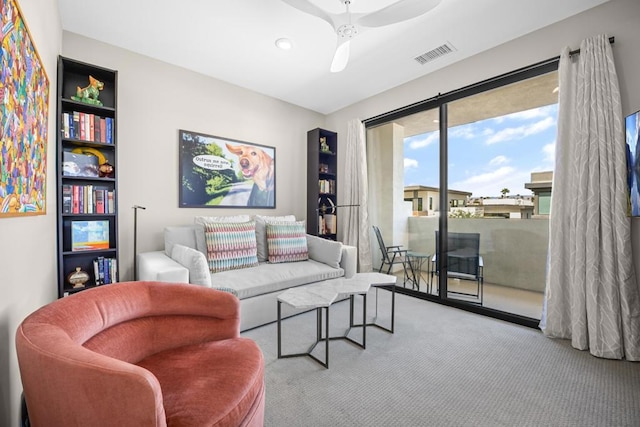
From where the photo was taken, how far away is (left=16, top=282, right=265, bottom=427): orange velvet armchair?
0.66 m

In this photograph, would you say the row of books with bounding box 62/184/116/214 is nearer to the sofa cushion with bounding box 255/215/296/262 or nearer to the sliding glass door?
the sofa cushion with bounding box 255/215/296/262

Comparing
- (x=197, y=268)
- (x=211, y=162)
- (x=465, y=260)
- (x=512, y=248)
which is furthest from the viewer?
(x=211, y=162)

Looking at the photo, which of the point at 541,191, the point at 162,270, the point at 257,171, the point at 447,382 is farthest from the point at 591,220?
the point at 257,171

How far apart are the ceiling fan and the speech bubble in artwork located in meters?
1.95

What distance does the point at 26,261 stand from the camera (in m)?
1.26

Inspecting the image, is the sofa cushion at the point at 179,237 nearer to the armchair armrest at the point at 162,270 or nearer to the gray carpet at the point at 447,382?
Answer: the armchair armrest at the point at 162,270

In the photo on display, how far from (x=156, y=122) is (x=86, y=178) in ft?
3.11

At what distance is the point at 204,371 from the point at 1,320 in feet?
2.28

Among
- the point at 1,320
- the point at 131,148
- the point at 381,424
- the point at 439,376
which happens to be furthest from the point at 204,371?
the point at 131,148

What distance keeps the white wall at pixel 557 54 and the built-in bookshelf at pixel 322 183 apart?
115cm

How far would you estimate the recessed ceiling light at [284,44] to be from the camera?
261 cm

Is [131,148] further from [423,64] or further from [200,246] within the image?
[423,64]

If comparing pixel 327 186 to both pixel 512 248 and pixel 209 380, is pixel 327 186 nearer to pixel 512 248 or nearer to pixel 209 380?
pixel 512 248

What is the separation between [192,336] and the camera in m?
1.32
